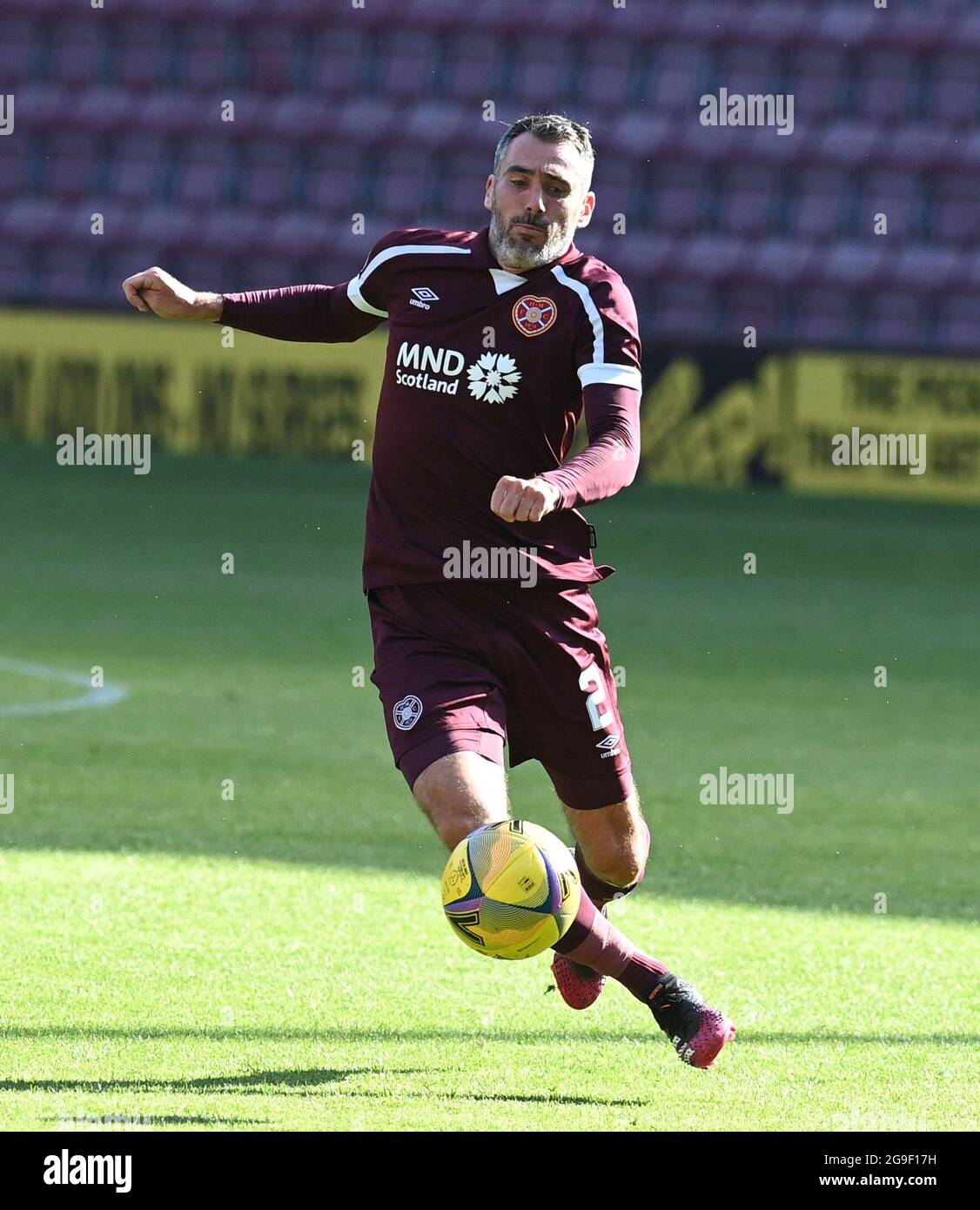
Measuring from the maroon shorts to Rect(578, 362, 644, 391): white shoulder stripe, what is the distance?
53 cm

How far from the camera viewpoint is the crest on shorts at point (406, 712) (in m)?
4.81

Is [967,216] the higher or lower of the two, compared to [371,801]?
higher

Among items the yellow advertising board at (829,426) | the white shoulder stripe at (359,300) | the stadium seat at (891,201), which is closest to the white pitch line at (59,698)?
the white shoulder stripe at (359,300)

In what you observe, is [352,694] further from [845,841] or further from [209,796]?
[845,841]

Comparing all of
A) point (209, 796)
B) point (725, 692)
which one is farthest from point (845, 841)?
point (725, 692)

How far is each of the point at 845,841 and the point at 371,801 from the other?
1871 mm

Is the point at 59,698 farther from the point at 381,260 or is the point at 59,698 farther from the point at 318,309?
the point at 381,260

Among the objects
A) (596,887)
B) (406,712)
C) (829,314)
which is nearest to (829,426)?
(829,314)

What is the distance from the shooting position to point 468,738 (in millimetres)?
4738

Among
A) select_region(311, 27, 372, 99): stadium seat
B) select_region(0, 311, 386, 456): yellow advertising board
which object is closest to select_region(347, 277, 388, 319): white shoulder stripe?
select_region(0, 311, 386, 456): yellow advertising board

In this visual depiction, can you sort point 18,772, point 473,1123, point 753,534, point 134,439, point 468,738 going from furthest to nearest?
point 134,439 → point 753,534 → point 18,772 → point 468,738 → point 473,1123

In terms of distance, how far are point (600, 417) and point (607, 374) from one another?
12 centimetres

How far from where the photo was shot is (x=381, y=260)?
5.25m

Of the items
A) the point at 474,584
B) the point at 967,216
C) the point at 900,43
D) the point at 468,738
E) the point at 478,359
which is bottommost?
the point at 468,738
